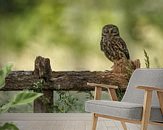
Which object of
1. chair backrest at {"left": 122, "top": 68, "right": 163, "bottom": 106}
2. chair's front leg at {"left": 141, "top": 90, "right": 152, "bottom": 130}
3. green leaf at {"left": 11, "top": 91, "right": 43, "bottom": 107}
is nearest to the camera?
green leaf at {"left": 11, "top": 91, "right": 43, "bottom": 107}

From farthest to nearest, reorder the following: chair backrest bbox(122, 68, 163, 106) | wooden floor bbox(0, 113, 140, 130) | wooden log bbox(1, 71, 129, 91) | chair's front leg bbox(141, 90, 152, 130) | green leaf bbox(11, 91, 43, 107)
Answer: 1. wooden log bbox(1, 71, 129, 91)
2. wooden floor bbox(0, 113, 140, 130)
3. chair backrest bbox(122, 68, 163, 106)
4. chair's front leg bbox(141, 90, 152, 130)
5. green leaf bbox(11, 91, 43, 107)

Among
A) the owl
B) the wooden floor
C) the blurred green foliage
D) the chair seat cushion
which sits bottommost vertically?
the wooden floor

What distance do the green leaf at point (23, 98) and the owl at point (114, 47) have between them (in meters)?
4.49

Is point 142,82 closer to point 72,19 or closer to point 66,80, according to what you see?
point 66,80

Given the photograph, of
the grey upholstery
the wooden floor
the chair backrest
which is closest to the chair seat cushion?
the grey upholstery

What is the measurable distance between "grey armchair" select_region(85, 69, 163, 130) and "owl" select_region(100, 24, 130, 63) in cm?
158

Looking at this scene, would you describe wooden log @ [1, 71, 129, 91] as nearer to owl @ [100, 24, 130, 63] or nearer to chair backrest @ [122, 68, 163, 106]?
owl @ [100, 24, 130, 63]

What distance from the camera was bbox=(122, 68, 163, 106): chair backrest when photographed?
3594mm

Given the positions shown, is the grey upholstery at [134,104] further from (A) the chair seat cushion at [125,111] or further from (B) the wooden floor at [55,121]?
(B) the wooden floor at [55,121]

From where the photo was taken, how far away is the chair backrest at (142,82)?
3.59 meters

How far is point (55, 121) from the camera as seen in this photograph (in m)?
5.03

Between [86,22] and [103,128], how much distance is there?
1746mm

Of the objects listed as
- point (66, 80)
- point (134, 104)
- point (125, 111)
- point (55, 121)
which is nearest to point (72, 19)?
point (66, 80)

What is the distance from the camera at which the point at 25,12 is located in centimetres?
553
